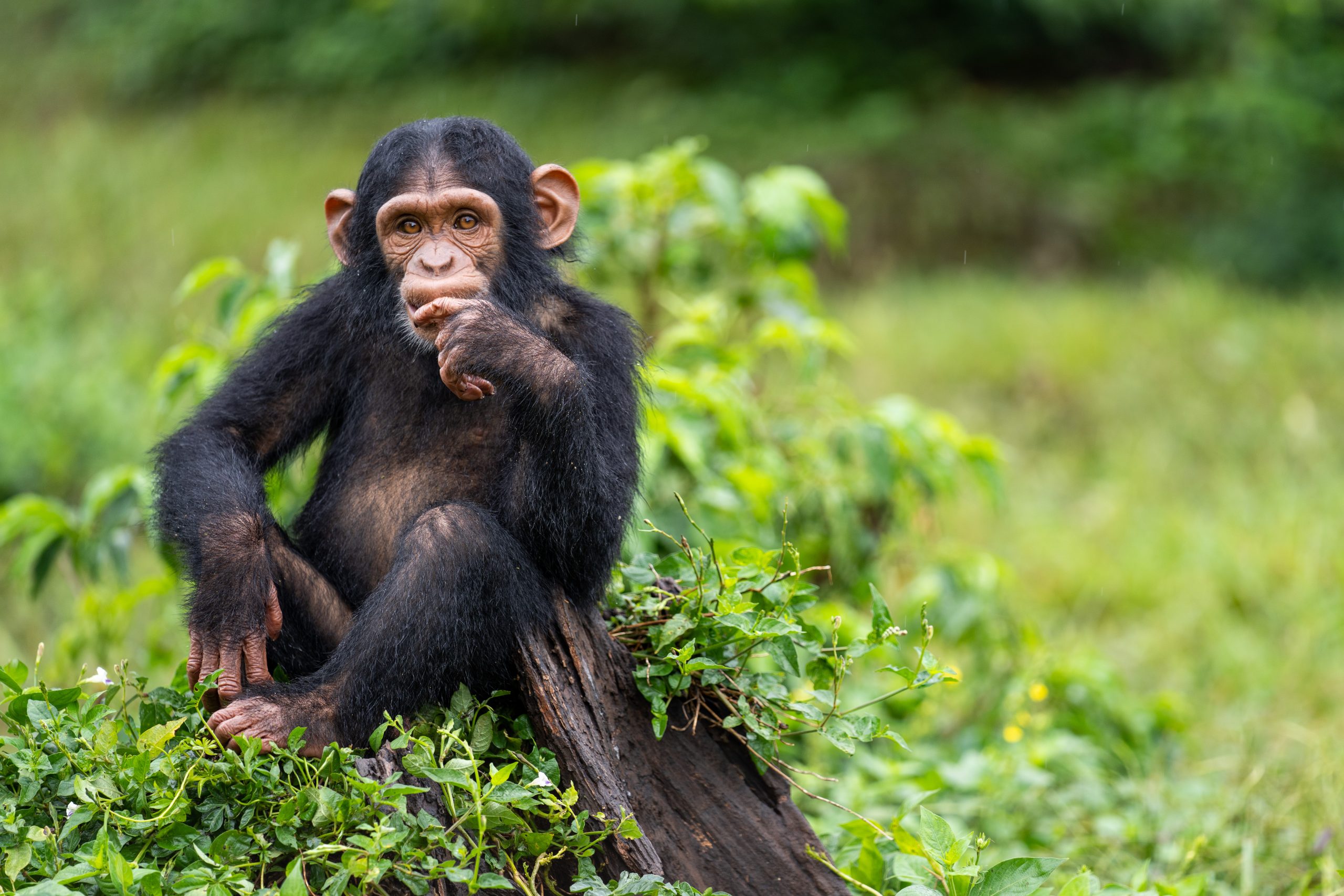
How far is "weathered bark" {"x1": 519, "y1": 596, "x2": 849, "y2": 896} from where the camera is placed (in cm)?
258

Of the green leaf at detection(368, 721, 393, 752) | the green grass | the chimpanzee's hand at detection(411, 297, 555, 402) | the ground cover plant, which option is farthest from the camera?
the green grass

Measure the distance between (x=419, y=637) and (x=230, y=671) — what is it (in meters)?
0.49

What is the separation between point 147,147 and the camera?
12.5m

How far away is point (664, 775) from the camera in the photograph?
9.07 feet

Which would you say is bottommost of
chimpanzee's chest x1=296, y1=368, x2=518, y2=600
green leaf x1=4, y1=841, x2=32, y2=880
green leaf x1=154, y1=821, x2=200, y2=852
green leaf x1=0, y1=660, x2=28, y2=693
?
green leaf x1=154, y1=821, x2=200, y2=852

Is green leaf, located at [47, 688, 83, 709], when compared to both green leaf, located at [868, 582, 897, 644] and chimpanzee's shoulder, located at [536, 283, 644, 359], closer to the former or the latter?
chimpanzee's shoulder, located at [536, 283, 644, 359]

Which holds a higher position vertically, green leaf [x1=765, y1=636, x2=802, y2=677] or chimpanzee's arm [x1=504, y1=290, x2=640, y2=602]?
chimpanzee's arm [x1=504, y1=290, x2=640, y2=602]

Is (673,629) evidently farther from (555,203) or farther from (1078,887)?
(555,203)

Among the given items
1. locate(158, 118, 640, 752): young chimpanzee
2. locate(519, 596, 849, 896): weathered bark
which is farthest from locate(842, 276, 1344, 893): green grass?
locate(158, 118, 640, 752): young chimpanzee

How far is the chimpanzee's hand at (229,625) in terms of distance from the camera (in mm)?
2701

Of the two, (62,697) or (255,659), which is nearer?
(62,697)

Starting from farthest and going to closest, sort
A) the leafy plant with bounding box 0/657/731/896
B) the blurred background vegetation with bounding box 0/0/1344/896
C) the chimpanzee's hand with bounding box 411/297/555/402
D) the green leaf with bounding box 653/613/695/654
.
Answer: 1. the blurred background vegetation with bounding box 0/0/1344/896
2. the green leaf with bounding box 653/613/695/654
3. the chimpanzee's hand with bounding box 411/297/555/402
4. the leafy plant with bounding box 0/657/731/896

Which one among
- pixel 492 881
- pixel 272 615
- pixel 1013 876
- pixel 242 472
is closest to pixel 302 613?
pixel 272 615

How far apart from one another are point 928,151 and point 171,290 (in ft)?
27.4
